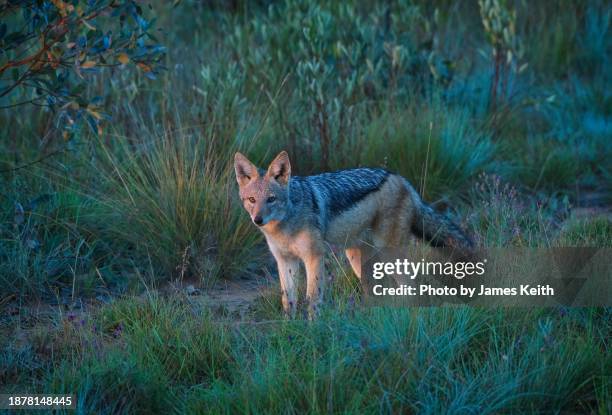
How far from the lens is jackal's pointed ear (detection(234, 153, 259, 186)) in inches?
254

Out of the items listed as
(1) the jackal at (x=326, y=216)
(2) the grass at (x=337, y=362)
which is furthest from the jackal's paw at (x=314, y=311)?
(1) the jackal at (x=326, y=216)

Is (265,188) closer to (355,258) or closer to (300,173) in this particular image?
(355,258)

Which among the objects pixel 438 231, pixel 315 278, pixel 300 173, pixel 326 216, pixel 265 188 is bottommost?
pixel 300 173

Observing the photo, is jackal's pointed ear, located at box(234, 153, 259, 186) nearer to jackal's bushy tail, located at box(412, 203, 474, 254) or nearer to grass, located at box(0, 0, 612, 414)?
grass, located at box(0, 0, 612, 414)

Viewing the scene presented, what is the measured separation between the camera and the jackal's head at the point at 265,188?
619 centimetres

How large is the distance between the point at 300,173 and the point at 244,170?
7.43 feet

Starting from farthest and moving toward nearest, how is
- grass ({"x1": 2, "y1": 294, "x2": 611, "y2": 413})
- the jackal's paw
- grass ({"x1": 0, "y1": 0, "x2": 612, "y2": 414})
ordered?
the jackal's paw → grass ({"x1": 0, "y1": 0, "x2": 612, "y2": 414}) → grass ({"x1": 2, "y1": 294, "x2": 611, "y2": 413})

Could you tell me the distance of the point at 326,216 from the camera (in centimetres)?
656

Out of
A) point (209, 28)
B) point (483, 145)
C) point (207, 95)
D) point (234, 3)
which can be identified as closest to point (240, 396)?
point (207, 95)

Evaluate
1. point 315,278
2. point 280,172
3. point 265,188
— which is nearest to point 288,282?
point 315,278

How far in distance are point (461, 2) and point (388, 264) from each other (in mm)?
9541

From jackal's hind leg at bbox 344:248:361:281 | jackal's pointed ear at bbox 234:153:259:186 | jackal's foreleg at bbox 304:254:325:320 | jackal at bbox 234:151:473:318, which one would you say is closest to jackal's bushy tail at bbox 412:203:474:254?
jackal at bbox 234:151:473:318

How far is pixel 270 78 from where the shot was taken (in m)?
10.1

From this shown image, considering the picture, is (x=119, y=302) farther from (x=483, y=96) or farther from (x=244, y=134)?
(x=483, y=96)
